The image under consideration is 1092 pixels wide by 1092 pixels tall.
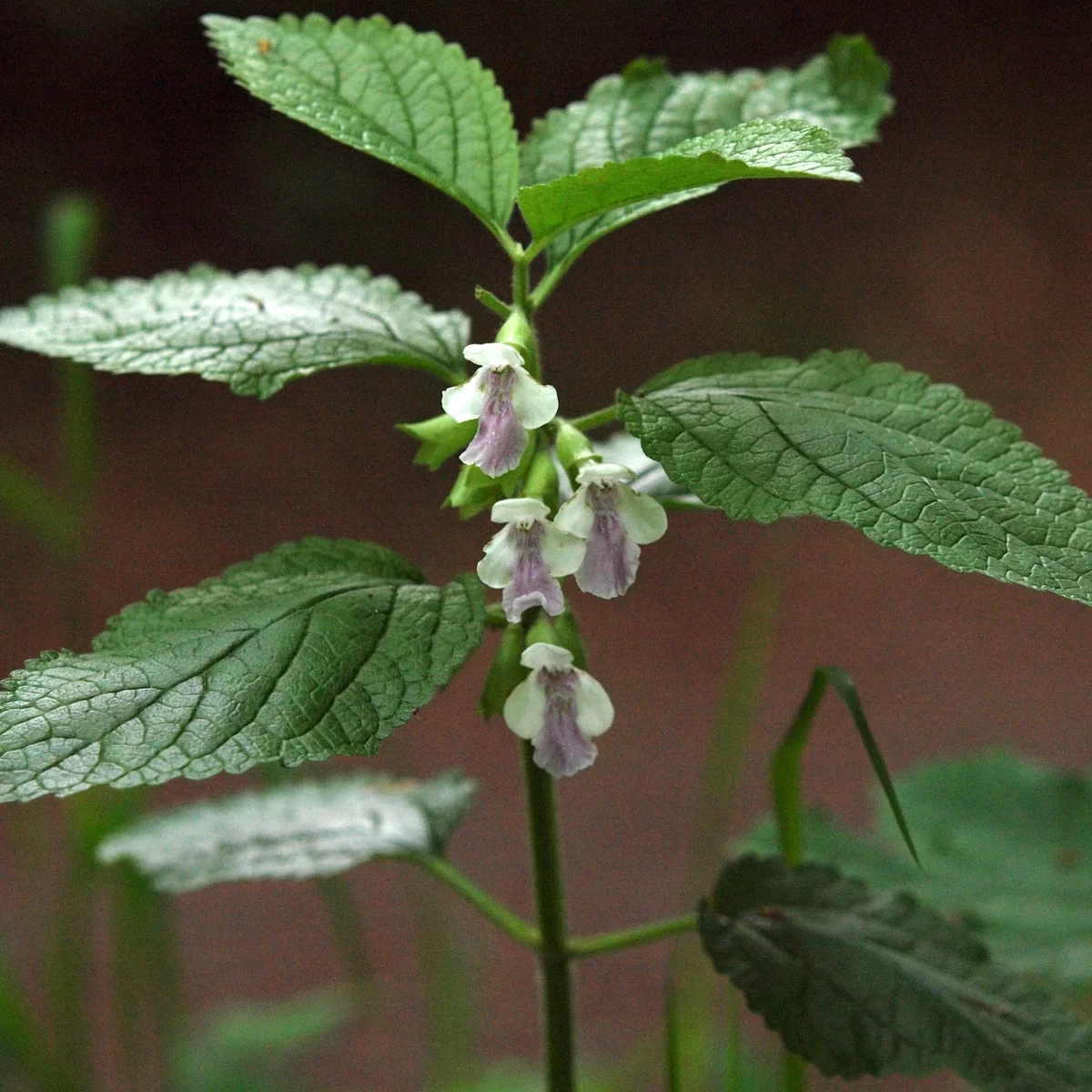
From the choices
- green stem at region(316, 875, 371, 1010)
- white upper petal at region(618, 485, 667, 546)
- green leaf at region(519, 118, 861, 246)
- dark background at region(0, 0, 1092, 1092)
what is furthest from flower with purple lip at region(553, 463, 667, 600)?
dark background at region(0, 0, 1092, 1092)

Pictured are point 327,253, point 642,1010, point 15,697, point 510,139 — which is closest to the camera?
point 15,697

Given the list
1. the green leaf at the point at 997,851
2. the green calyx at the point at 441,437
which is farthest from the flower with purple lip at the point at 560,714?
the green leaf at the point at 997,851

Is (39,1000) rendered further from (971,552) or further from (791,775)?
(971,552)

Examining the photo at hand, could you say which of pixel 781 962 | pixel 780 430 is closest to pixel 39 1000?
pixel 781 962

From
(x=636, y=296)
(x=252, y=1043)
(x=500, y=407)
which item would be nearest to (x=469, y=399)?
(x=500, y=407)

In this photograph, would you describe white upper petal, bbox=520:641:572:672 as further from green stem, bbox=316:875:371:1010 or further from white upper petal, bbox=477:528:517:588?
green stem, bbox=316:875:371:1010

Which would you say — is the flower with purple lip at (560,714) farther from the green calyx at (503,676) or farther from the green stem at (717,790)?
the green stem at (717,790)

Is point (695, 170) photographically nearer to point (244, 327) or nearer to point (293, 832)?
point (244, 327)

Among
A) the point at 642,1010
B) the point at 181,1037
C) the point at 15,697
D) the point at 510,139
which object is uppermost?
the point at 510,139

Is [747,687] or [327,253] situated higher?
[327,253]
